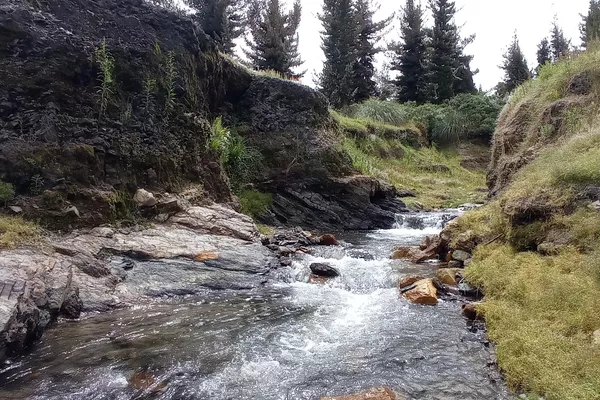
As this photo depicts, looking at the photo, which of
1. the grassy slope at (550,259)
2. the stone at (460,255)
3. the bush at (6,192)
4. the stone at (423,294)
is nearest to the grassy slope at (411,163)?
the grassy slope at (550,259)

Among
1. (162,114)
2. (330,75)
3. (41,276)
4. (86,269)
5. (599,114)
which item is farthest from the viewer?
(330,75)

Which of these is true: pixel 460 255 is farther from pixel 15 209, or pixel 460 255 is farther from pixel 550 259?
pixel 15 209

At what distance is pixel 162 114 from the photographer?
36.3 feet

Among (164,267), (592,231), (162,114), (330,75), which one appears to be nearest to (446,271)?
(592,231)

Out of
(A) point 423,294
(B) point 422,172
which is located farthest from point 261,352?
(B) point 422,172

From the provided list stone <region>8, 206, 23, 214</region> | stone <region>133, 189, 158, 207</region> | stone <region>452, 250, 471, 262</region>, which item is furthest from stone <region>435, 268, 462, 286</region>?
stone <region>8, 206, 23, 214</region>

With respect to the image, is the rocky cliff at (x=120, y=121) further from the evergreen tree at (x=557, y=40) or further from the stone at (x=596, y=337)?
the evergreen tree at (x=557, y=40)

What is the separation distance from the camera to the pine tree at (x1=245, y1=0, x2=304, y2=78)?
26.0 metres

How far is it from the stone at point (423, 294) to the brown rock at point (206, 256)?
3730mm

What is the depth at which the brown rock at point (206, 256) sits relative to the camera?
8.41 metres

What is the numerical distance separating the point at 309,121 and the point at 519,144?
24.4ft

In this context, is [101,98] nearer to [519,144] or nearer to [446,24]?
[519,144]

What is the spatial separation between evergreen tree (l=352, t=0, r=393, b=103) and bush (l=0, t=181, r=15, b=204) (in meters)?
24.5

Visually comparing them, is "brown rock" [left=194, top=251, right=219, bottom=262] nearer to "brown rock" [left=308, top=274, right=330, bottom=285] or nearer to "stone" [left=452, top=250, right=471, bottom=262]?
"brown rock" [left=308, top=274, right=330, bottom=285]
